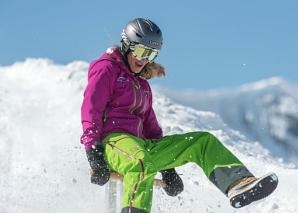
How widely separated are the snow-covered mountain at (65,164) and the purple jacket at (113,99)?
1386 mm

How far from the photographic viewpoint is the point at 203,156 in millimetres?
6035

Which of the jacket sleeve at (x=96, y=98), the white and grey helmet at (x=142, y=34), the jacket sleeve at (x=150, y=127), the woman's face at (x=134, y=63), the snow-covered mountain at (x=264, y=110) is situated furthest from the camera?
the snow-covered mountain at (x=264, y=110)

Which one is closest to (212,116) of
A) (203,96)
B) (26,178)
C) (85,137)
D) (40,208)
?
(26,178)

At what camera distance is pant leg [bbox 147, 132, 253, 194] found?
580 cm

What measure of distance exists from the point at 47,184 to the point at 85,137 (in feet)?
9.90

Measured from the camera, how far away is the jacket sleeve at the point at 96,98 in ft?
19.4

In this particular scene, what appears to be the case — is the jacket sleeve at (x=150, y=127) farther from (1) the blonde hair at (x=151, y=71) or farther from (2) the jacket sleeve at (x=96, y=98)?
(2) the jacket sleeve at (x=96, y=98)

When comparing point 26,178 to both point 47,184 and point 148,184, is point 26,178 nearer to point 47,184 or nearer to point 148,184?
point 47,184

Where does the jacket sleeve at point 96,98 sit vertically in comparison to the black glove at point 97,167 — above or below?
above

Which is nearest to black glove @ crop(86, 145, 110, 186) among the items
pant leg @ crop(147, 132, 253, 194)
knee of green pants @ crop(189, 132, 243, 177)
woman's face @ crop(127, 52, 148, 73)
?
pant leg @ crop(147, 132, 253, 194)

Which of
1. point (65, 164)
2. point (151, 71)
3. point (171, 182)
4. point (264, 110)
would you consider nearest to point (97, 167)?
point (171, 182)

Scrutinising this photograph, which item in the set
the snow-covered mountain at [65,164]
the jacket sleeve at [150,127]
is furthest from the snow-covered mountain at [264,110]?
the jacket sleeve at [150,127]

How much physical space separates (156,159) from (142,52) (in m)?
0.86

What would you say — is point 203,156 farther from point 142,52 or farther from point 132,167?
point 142,52
